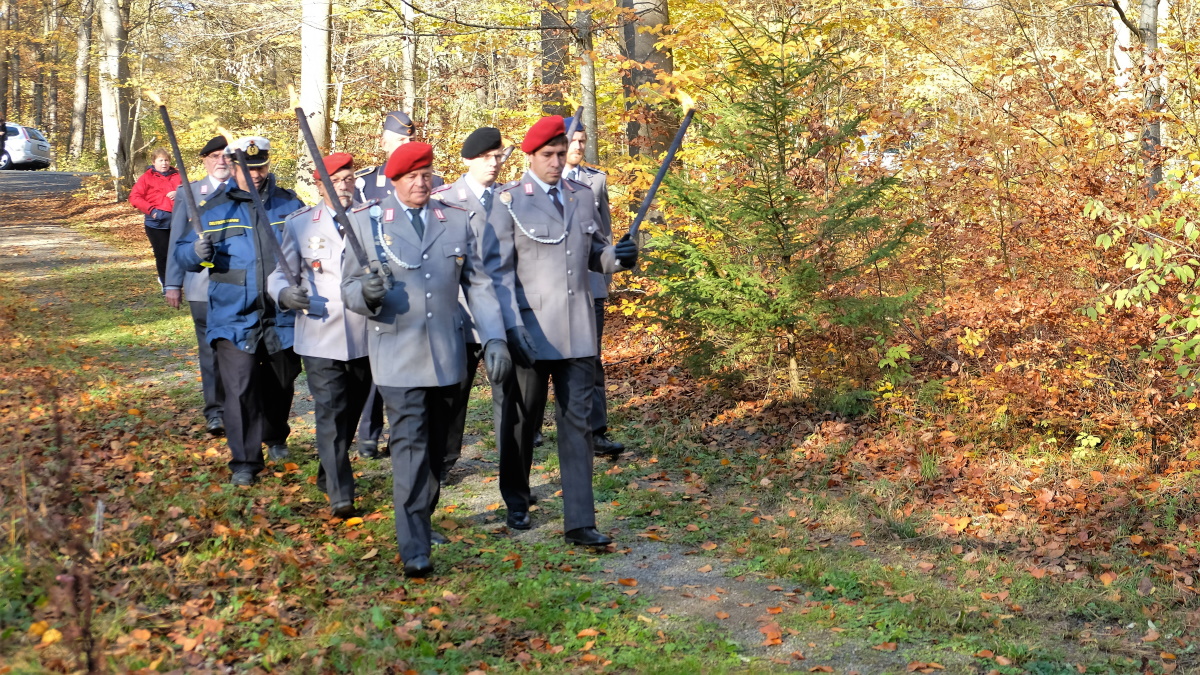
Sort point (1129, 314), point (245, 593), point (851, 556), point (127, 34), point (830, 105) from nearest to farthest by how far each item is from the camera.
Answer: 1. point (245, 593)
2. point (851, 556)
3. point (1129, 314)
4. point (830, 105)
5. point (127, 34)

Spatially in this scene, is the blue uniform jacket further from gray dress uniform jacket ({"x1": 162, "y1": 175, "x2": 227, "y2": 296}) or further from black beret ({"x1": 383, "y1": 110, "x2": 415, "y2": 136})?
black beret ({"x1": 383, "y1": 110, "x2": 415, "y2": 136})

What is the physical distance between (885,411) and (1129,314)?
1854 mm

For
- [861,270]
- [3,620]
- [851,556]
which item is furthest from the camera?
[861,270]

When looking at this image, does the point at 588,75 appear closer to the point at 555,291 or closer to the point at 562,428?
the point at 555,291

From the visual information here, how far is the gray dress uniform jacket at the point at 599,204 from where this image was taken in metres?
7.55

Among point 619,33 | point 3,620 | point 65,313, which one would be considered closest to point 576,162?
point 3,620

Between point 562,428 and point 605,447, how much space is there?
202 cm

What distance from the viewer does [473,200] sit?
6.67 m

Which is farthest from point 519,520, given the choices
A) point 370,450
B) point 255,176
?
point 255,176

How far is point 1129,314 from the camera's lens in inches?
289

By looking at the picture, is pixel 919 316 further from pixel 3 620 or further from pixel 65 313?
pixel 65 313

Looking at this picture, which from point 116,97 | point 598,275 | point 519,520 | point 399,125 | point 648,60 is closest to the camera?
point 519,520

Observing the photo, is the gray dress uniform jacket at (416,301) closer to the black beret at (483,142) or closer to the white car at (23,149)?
the black beret at (483,142)

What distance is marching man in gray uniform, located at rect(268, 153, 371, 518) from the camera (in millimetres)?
6359
